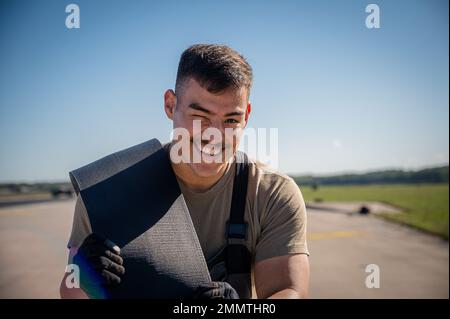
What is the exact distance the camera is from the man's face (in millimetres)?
1866

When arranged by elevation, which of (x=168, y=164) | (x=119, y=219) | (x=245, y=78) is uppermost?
(x=245, y=78)

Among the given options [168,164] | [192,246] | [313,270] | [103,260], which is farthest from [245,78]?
[313,270]

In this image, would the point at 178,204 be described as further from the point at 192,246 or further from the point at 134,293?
the point at 134,293

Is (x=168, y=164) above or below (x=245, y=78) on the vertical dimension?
below

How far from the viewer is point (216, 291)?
5.50ft

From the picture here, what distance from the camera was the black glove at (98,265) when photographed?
1.57 metres

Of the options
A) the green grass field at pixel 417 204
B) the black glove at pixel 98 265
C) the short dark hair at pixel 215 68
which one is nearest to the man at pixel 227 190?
the short dark hair at pixel 215 68

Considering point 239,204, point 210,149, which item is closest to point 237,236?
point 239,204

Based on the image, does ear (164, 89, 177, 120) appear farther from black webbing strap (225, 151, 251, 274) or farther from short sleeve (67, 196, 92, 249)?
short sleeve (67, 196, 92, 249)

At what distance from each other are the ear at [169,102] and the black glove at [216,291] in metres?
1.07

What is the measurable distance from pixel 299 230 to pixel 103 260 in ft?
3.61

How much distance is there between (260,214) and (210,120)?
0.65 metres

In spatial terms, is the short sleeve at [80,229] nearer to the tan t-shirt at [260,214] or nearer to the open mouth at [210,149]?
the tan t-shirt at [260,214]
